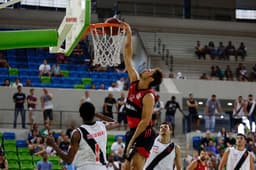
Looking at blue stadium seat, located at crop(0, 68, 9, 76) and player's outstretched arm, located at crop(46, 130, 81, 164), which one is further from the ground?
player's outstretched arm, located at crop(46, 130, 81, 164)

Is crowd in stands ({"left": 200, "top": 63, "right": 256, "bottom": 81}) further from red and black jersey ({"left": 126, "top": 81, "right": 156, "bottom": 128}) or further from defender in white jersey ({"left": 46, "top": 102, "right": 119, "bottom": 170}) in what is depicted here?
defender in white jersey ({"left": 46, "top": 102, "right": 119, "bottom": 170})

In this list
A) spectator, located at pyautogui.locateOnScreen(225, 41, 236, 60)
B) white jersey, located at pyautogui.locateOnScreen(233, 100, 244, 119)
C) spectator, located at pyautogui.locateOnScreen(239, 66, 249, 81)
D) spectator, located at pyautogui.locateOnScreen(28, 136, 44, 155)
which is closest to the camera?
spectator, located at pyautogui.locateOnScreen(28, 136, 44, 155)

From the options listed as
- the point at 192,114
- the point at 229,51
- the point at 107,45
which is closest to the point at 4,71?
the point at 192,114

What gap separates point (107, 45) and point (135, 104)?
2.91m

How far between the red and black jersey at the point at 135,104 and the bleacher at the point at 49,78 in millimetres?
15764

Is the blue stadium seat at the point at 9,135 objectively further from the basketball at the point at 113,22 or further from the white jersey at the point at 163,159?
the white jersey at the point at 163,159

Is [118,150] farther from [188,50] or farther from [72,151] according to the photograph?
[188,50]

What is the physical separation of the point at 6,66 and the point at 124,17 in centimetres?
825

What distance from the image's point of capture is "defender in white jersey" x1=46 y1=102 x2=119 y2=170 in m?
6.78

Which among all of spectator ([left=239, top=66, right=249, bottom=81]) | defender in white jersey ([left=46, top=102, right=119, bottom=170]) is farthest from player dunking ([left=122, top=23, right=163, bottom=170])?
spectator ([left=239, top=66, right=249, bottom=81])

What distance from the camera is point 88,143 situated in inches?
269

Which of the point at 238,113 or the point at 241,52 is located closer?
the point at 238,113

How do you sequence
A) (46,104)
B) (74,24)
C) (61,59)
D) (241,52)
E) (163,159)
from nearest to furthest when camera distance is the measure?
(74,24), (163,159), (46,104), (61,59), (241,52)

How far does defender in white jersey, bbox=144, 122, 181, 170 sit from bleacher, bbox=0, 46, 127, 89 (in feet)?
46.3
